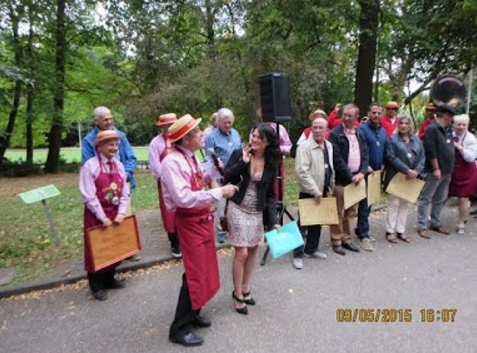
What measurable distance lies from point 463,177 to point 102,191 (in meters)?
5.45

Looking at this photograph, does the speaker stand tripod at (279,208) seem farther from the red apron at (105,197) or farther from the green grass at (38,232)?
the green grass at (38,232)

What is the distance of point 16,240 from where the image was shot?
6.17m

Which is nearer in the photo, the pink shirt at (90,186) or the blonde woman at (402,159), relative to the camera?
the pink shirt at (90,186)

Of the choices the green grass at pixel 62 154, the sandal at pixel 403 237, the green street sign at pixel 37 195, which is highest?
the green street sign at pixel 37 195

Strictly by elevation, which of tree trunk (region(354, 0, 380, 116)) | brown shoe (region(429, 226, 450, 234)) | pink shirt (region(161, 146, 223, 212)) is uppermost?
tree trunk (region(354, 0, 380, 116))

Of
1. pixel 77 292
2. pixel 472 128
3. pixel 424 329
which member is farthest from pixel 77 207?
pixel 472 128

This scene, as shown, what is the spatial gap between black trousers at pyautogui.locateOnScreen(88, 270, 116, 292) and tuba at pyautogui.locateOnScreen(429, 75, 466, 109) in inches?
294

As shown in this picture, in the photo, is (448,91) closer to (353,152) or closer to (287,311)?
(353,152)

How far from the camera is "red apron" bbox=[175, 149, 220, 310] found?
2.90 m

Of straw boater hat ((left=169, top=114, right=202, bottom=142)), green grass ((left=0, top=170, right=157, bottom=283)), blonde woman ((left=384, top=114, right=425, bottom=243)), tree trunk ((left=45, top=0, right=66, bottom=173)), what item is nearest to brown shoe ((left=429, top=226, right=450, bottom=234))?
blonde woman ((left=384, top=114, right=425, bottom=243))

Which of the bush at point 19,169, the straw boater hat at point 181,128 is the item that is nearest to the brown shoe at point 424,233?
the straw boater hat at point 181,128

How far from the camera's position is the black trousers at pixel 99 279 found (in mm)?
3941

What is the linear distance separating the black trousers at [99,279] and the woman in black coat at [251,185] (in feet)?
5.23

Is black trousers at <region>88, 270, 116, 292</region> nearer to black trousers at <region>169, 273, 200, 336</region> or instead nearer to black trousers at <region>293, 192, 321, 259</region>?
black trousers at <region>169, 273, 200, 336</region>
